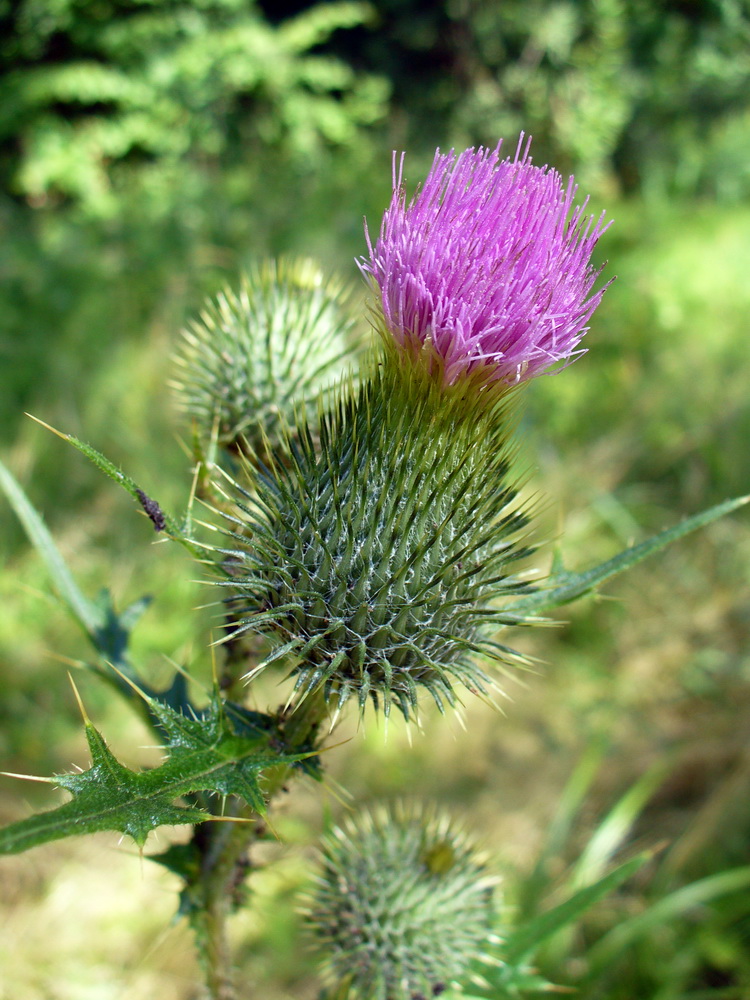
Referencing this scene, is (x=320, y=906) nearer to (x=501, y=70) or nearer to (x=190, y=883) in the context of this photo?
(x=190, y=883)

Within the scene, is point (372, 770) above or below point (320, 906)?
above

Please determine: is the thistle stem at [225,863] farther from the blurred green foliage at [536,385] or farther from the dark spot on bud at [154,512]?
the blurred green foliage at [536,385]

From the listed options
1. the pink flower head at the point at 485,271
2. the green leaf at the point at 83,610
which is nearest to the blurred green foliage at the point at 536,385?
the green leaf at the point at 83,610

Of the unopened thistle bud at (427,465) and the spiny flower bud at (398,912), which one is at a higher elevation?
the unopened thistle bud at (427,465)

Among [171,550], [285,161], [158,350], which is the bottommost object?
[171,550]

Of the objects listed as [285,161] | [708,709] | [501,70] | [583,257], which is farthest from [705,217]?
[583,257]

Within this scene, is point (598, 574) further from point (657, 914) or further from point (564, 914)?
point (657, 914)

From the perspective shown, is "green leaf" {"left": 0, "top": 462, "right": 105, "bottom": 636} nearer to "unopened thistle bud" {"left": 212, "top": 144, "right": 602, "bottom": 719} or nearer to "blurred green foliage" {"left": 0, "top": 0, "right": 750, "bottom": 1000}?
"unopened thistle bud" {"left": 212, "top": 144, "right": 602, "bottom": 719}
